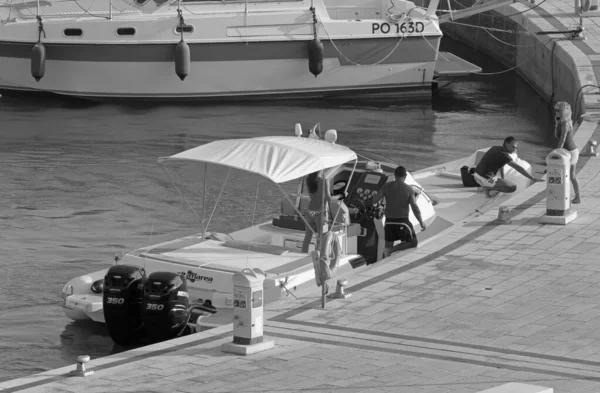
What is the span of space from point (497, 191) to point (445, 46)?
1046 inches

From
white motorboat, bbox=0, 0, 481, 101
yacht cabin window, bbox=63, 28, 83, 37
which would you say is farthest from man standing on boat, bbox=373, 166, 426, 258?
yacht cabin window, bbox=63, 28, 83, 37

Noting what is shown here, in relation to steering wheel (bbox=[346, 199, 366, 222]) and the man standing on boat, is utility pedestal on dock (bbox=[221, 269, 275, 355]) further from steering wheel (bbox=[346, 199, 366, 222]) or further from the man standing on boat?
steering wheel (bbox=[346, 199, 366, 222])

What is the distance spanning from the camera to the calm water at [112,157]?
14.7 m

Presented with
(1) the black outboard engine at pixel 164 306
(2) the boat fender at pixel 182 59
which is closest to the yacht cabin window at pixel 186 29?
(2) the boat fender at pixel 182 59

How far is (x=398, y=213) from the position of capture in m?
15.0

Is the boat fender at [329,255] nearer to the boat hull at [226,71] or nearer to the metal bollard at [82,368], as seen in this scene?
the metal bollard at [82,368]

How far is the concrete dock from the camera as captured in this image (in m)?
10.2

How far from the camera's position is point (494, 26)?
40594 mm

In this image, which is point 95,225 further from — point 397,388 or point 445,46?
point 445,46

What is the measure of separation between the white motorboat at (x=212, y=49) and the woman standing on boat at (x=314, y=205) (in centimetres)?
1668

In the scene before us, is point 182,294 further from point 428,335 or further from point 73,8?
point 73,8


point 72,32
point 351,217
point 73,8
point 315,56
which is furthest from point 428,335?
point 73,8

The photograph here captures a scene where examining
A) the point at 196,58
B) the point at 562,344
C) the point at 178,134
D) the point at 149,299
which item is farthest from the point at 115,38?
the point at 562,344

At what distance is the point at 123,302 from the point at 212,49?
765 inches
